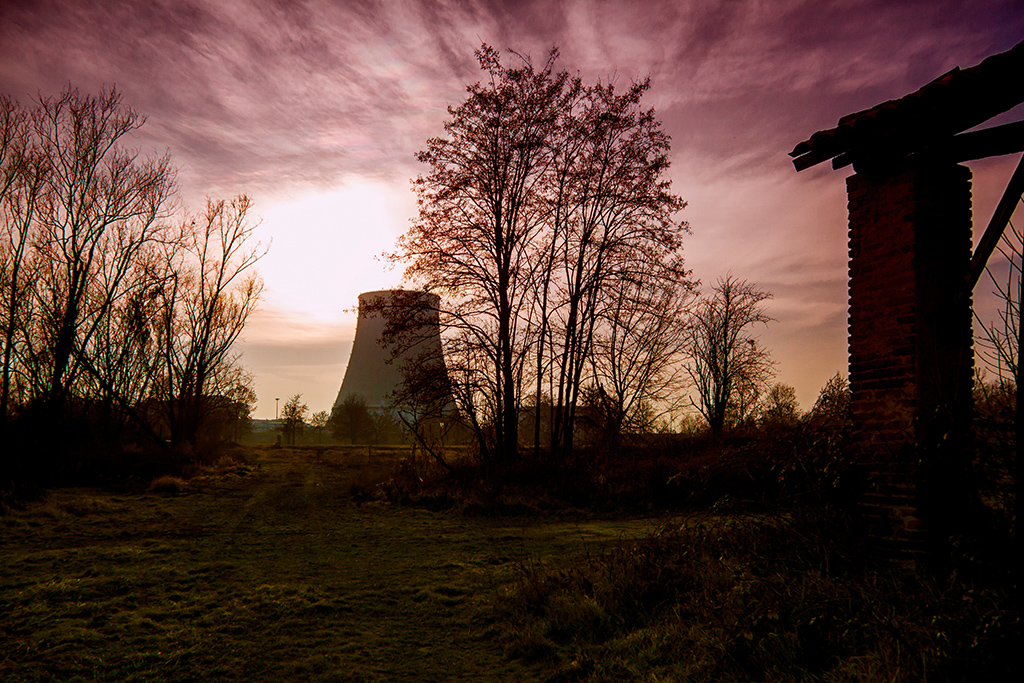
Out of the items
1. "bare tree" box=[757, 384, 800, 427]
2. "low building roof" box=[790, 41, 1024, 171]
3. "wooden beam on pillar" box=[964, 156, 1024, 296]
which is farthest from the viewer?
"bare tree" box=[757, 384, 800, 427]

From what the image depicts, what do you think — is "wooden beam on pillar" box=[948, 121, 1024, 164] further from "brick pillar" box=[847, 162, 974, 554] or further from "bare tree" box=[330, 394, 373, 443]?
"bare tree" box=[330, 394, 373, 443]

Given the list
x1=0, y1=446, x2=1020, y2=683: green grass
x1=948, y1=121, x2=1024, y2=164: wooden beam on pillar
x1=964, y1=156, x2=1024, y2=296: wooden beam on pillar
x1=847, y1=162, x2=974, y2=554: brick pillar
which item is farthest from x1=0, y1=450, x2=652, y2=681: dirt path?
x1=948, y1=121, x2=1024, y2=164: wooden beam on pillar

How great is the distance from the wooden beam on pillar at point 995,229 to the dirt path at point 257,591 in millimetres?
4833

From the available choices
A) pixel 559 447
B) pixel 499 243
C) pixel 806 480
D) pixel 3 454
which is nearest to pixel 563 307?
pixel 499 243

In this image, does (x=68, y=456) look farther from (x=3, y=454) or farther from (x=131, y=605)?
(x=131, y=605)

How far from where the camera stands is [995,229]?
168 inches

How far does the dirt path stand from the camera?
4.08 meters

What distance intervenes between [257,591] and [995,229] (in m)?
7.73

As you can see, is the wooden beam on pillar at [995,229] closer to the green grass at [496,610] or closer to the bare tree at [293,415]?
the green grass at [496,610]

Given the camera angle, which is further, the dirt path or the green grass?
the dirt path

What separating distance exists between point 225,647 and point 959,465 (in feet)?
20.3

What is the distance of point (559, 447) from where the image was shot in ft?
48.1

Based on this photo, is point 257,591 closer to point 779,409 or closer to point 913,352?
point 913,352

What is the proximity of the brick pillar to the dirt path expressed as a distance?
357 centimetres
